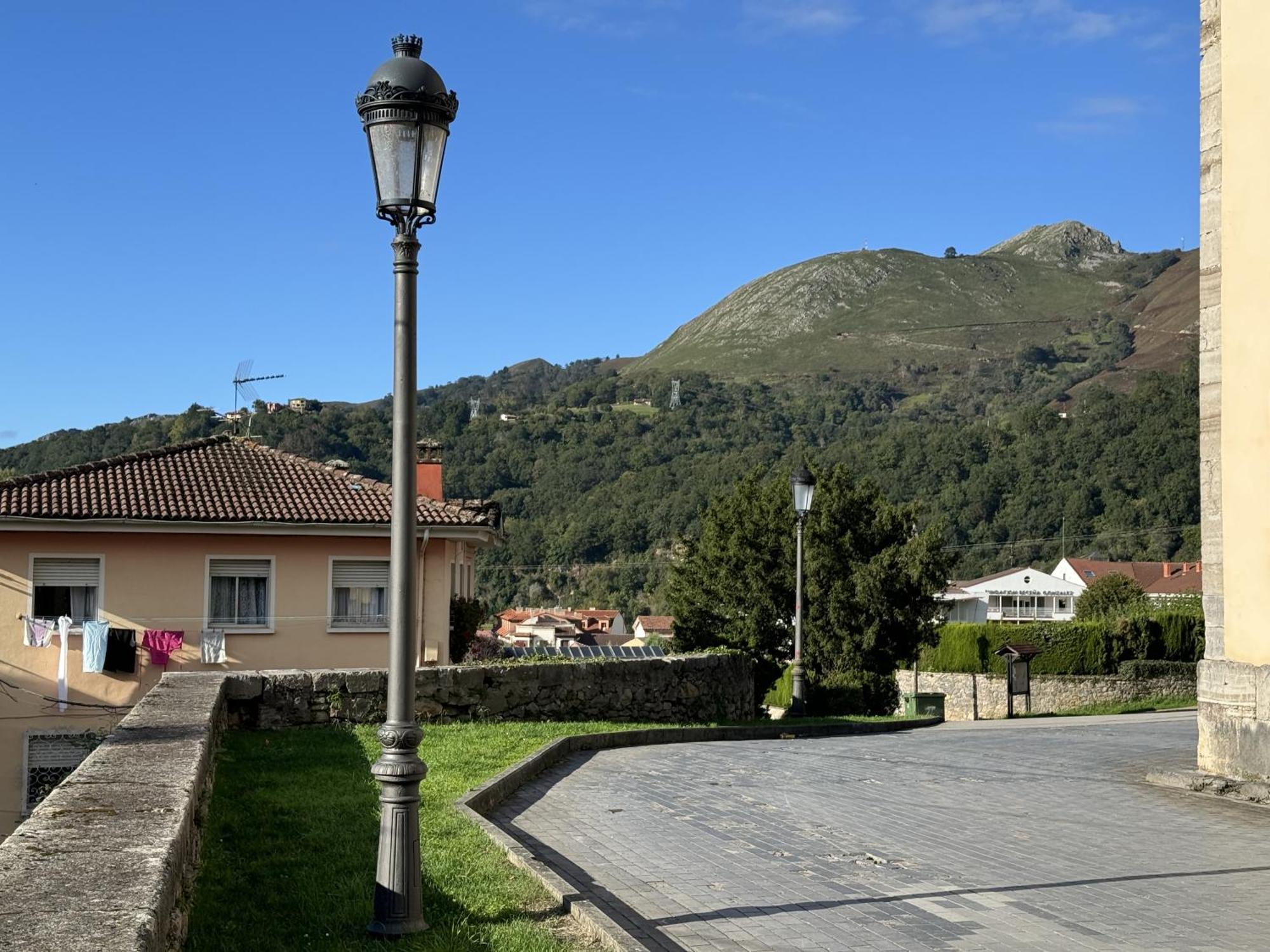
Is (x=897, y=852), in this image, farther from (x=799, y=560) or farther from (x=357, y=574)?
(x=357, y=574)

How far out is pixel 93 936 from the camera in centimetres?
359

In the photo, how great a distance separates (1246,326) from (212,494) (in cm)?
1896

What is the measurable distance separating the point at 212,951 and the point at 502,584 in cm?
10045

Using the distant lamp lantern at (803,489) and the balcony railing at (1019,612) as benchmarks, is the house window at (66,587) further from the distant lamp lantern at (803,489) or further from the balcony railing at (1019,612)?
the balcony railing at (1019,612)

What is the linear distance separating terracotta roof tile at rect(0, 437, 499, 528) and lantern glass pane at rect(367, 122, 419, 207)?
17898mm

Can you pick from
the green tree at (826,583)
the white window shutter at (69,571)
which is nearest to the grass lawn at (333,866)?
the white window shutter at (69,571)

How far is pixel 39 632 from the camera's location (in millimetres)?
22469

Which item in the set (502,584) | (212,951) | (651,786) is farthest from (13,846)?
(502,584)

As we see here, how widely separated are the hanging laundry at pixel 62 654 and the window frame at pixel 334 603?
4366mm

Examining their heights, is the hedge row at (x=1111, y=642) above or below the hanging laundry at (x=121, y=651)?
below

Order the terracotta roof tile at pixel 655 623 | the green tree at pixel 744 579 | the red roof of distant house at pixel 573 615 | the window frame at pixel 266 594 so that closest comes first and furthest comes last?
1. the window frame at pixel 266 594
2. the green tree at pixel 744 579
3. the red roof of distant house at pixel 573 615
4. the terracotta roof tile at pixel 655 623

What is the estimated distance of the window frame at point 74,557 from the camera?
22.9 metres

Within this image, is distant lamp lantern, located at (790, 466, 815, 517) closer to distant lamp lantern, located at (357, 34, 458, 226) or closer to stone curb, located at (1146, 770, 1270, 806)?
stone curb, located at (1146, 770, 1270, 806)

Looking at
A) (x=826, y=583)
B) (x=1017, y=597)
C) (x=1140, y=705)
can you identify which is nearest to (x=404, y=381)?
(x=826, y=583)
